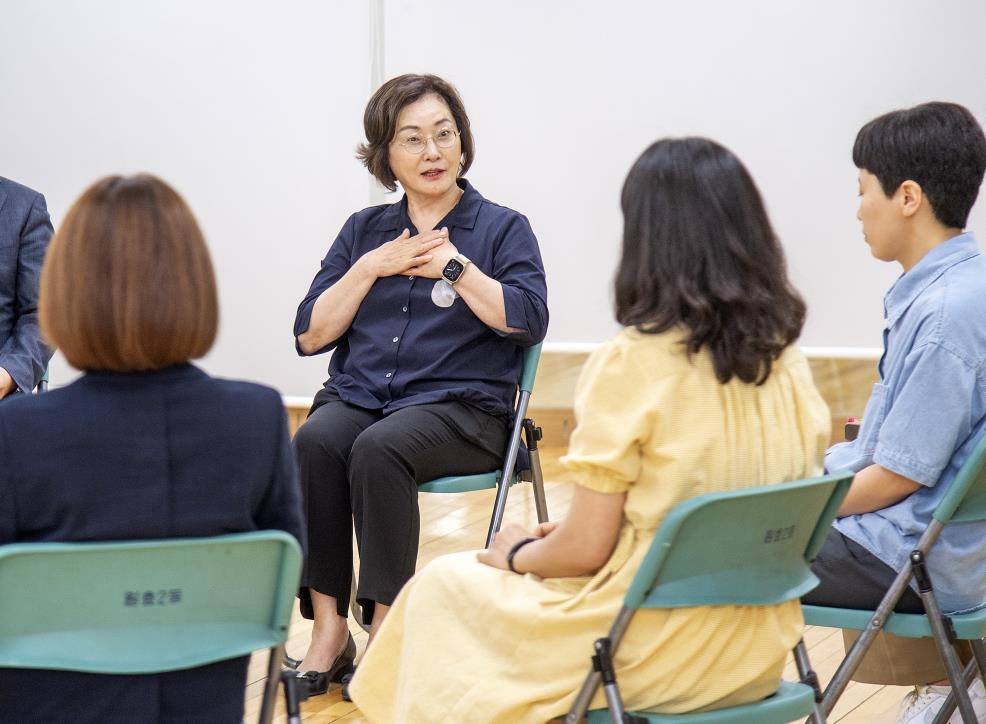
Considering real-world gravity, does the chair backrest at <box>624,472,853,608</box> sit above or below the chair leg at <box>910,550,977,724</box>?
above

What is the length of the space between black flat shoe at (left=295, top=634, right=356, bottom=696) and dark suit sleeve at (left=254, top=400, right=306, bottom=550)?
1.26m

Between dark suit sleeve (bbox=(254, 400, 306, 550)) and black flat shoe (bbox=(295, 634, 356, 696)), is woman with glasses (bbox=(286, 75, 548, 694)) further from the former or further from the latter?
dark suit sleeve (bbox=(254, 400, 306, 550))

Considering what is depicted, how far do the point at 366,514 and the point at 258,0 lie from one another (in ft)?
11.3

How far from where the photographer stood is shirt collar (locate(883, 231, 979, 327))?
2.21 meters

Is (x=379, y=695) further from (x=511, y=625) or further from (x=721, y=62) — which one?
(x=721, y=62)

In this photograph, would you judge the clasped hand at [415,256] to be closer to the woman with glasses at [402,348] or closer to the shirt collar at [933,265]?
the woman with glasses at [402,348]

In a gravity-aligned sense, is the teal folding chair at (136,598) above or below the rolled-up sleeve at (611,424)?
below

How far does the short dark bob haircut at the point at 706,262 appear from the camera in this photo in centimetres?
172

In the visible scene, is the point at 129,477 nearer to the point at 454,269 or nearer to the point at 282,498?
the point at 282,498

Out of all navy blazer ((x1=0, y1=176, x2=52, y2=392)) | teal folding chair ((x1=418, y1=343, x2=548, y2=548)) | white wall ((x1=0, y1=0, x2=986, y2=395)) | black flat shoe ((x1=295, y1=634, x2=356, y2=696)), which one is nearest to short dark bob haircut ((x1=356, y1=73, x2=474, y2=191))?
teal folding chair ((x1=418, y1=343, x2=548, y2=548))

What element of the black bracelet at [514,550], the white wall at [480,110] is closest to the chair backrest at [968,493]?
the black bracelet at [514,550]

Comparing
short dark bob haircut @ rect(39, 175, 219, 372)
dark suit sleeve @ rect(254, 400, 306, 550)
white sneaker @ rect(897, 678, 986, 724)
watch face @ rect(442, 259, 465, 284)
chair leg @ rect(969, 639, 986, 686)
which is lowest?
white sneaker @ rect(897, 678, 986, 724)

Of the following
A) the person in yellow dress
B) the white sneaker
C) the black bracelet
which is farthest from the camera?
the white sneaker

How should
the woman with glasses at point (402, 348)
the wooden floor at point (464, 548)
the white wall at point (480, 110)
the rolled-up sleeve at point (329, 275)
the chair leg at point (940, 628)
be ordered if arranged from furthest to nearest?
1. the white wall at point (480, 110)
2. the rolled-up sleeve at point (329, 275)
3. the woman with glasses at point (402, 348)
4. the wooden floor at point (464, 548)
5. the chair leg at point (940, 628)
